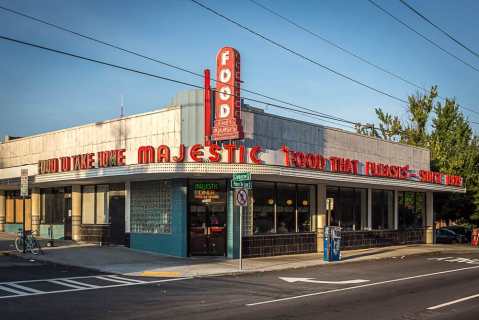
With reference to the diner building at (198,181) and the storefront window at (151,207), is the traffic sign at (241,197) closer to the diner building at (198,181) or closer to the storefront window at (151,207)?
the diner building at (198,181)

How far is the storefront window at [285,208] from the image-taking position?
84.9 feet

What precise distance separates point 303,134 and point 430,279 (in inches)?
411

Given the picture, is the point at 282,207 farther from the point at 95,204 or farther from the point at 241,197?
the point at 95,204

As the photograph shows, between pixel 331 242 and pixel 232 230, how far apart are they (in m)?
4.14

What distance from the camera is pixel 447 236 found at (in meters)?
40.7

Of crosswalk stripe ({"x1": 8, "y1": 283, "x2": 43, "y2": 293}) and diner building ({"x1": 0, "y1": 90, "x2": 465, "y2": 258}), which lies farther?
diner building ({"x1": 0, "y1": 90, "x2": 465, "y2": 258})

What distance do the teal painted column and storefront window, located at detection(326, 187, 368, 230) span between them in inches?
286

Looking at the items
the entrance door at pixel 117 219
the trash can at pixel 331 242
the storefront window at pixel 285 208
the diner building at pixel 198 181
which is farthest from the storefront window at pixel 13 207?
the trash can at pixel 331 242

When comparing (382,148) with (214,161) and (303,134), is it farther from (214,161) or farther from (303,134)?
(214,161)

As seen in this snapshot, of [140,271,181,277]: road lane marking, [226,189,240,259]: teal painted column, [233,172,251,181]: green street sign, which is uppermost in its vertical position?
[233,172,251,181]: green street sign

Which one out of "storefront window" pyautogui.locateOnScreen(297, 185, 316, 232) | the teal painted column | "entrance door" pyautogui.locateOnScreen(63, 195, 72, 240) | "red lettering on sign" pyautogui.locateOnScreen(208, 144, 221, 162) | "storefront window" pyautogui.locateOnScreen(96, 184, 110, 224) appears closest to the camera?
"red lettering on sign" pyautogui.locateOnScreen(208, 144, 221, 162)

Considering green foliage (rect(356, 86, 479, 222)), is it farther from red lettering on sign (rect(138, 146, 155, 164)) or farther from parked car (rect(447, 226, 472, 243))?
red lettering on sign (rect(138, 146, 155, 164))

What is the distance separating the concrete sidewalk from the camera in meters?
19.3

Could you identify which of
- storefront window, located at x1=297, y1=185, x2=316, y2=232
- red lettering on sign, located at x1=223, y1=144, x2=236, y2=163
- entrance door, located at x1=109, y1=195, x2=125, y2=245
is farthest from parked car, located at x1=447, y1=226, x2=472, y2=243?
red lettering on sign, located at x1=223, y1=144, x2=236, y2=163
